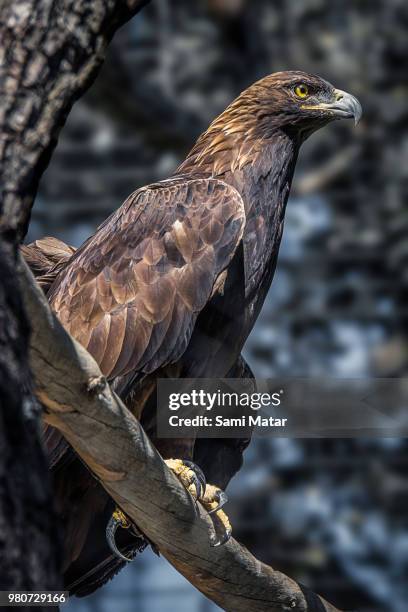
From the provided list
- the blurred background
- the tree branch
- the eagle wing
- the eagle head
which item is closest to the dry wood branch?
the tree branch

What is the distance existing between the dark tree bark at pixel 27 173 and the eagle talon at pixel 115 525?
124cm

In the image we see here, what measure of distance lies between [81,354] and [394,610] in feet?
9.81

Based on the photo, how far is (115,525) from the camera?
117 inches

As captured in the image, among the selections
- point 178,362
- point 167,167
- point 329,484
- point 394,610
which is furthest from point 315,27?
point 178,362

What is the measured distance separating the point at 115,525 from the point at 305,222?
2333 mm

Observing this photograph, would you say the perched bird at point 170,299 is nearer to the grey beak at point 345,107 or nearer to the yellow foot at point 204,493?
the yellow foot at point 204,493

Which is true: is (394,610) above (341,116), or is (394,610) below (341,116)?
below

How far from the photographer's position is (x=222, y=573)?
9.34 ft

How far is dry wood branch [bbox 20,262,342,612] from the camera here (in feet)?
6.71

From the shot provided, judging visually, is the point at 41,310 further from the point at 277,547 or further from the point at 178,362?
the point at 277,547

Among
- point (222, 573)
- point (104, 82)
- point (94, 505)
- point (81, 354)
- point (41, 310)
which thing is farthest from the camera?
point (104, 82)

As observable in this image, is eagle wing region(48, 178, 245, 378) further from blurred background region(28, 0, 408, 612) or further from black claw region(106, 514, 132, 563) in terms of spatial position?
blurred background region(28, 0, 408, 612)

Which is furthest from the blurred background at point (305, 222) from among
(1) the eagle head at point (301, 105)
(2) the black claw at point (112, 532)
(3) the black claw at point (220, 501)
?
(3) the black claw at point (220, 501)

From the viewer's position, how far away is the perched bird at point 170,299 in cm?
290
